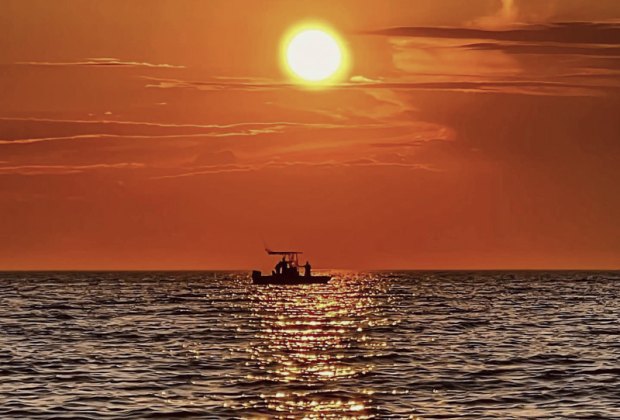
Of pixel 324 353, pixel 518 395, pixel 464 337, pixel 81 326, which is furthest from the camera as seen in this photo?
pixel 81 326

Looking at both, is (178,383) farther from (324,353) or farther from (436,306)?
(436,306)

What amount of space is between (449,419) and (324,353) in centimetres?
2891

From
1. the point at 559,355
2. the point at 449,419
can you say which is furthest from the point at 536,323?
the point at 449,419

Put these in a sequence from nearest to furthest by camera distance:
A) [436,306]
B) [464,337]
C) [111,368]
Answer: [111,368], [464,337], [436,306]

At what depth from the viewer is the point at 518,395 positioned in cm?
4984

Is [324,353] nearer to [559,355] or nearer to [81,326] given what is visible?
[559,355]

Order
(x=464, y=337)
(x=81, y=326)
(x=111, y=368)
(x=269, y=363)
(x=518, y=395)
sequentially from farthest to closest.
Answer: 1. (x=81, y=326)
2. (x=464, y=337)
3. (x=269, y=363)
4. (x=111, y=368)
5. (x=518, y=395)

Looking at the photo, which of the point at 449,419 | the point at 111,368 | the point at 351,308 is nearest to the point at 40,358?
the point at 111,368

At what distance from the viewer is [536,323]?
97938mm

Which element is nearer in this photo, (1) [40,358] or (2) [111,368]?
(2) [111,368]

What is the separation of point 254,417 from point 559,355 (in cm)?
2823

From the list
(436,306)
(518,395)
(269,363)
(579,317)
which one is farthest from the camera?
(436,306)

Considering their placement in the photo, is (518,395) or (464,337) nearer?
(518,395)

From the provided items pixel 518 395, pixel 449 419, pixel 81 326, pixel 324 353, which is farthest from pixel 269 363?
pixel 81 326
